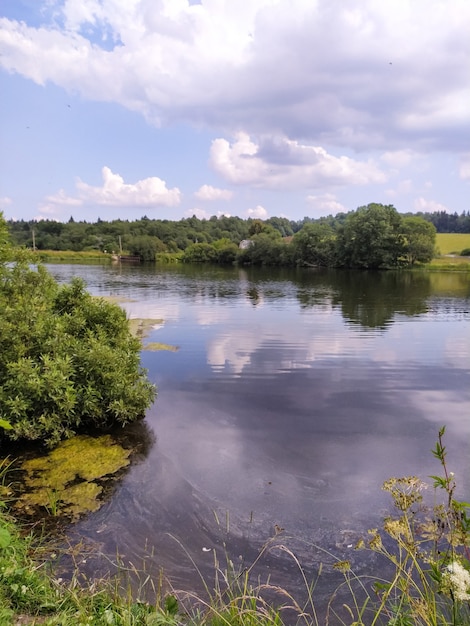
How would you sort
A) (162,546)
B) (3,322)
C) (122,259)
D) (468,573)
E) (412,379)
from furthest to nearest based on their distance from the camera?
(122,259), (412,379), (3,322), (162,546), (468,573)

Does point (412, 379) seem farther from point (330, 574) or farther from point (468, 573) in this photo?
point (468, 573)

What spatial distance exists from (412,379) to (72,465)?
10.6 metres

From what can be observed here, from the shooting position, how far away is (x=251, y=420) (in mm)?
→ 10594

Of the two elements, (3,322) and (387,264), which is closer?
(3,322)

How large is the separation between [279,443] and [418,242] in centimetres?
7441

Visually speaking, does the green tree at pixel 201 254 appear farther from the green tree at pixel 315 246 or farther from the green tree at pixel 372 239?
the green tree at pixel 372 239

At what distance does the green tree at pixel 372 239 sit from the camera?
7681cm

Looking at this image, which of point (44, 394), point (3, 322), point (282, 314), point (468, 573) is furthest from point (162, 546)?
point (282, 314)

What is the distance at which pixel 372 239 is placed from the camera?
255 ft

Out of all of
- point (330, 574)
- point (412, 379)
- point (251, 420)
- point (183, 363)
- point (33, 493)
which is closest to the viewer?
point (330, 574)

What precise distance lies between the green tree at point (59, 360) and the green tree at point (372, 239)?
73.0 m

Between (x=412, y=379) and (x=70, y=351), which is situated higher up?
(x=70, y=351)

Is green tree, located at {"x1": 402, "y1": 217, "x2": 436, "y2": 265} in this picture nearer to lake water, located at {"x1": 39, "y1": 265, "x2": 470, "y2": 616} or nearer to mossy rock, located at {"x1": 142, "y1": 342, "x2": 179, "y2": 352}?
lake water, located at {"x1": 39, "y1": 265, "x2": 470, "y2": 616}

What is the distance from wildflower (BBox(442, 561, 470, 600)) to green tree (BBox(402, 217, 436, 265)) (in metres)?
79.5
